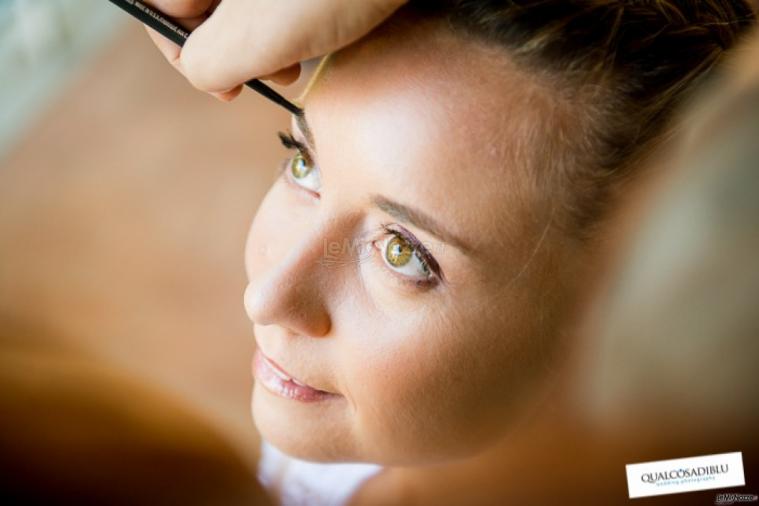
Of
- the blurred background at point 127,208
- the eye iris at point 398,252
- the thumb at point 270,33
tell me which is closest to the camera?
the thumb at point 270,33

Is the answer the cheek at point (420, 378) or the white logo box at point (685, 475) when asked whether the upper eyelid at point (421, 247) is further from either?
the white logo box at point (685, 475)

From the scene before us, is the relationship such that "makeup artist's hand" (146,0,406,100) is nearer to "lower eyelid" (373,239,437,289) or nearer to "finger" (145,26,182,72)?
"finger" (145,26,182,72)

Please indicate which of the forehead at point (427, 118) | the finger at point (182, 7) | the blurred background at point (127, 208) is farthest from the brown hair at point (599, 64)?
the blurred background at point (127, 208)

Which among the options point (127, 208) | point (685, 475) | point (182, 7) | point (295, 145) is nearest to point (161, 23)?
point (182, 7)

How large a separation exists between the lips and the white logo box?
28 centimetres

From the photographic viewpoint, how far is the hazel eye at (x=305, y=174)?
1.92ft

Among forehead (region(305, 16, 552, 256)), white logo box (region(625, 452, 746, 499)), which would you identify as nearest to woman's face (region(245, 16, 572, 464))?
forehead (region(305, 16, 552, 256))

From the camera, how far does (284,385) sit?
0.63m

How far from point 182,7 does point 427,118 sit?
0.50 feet

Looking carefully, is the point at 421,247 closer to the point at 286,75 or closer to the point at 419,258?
the point at 419,258

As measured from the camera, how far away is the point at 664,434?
28.3 inches

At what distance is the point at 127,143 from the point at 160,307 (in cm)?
14

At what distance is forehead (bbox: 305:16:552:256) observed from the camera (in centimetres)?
51

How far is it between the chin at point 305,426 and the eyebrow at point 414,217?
0.15 m
